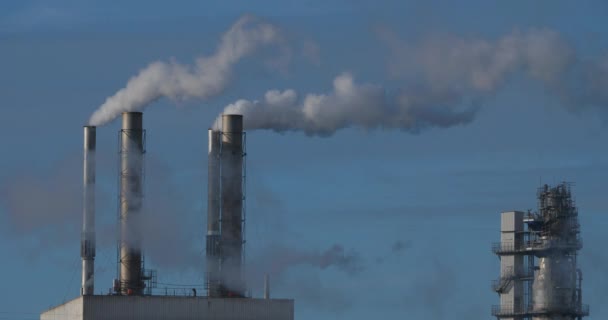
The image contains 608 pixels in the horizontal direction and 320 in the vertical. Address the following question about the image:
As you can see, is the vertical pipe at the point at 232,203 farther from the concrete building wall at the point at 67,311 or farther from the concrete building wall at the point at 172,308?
the concrete building wall at the point at 67,311

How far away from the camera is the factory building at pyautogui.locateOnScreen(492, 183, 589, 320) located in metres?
114

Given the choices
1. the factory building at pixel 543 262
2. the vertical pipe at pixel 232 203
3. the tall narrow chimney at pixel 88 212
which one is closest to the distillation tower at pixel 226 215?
the vertical pipe at pixel 232 203

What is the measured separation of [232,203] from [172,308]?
8.12 m

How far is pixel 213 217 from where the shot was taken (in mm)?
97250

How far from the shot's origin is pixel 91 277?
3760 inches

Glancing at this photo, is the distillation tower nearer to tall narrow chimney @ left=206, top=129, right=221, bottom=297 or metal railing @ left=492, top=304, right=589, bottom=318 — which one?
tall narrow chimney @ left=206, top=129, right=221, bottom=297

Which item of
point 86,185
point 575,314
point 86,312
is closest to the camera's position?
point 86,312

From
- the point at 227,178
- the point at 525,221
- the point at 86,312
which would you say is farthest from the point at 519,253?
the point at 86,312

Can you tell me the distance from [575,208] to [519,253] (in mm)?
4842

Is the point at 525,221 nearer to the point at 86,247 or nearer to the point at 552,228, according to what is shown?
the point at 552,228

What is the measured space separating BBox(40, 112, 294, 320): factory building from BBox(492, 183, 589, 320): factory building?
1004 inches

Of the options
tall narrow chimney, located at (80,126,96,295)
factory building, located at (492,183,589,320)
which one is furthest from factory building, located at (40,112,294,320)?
factory building, located at (492,183,589,320)

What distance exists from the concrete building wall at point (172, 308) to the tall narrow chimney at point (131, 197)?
13.5ft

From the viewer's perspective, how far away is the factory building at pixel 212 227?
94438 millimetres
